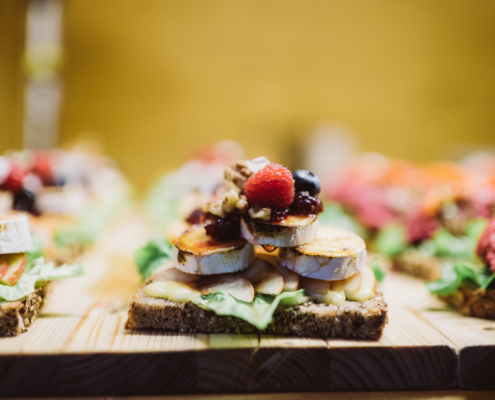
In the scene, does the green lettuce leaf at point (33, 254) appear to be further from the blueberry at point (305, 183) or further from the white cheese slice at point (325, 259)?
the blueberry at point (305, 183)

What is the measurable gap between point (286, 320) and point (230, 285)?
0.32 m

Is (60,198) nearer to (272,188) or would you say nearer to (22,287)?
(22,287)

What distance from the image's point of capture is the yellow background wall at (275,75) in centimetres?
729

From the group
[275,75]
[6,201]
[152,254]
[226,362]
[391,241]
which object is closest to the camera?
[226,362]

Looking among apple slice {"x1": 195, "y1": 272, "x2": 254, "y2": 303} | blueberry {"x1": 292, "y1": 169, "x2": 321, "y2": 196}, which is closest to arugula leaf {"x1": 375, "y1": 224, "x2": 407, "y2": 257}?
blueberry {"x1": 292, "y1": 169, "x2": 321, "y2": 196}

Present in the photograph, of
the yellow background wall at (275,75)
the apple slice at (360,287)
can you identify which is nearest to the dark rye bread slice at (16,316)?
the apple slice at (360,287)

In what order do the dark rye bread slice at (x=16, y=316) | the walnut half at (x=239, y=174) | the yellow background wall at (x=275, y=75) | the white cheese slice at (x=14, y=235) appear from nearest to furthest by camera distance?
the dark rye bread slice at (x=16, y=316), the white cheese slice at (x=14, y=235), the walnut half at (x=239, y=174), the yellow background wall at (x=275, y=75)

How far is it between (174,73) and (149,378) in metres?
6.74

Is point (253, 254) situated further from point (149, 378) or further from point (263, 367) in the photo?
point (149, 378)

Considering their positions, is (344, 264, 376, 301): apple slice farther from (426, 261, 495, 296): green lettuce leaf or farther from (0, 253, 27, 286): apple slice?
(0, 253, 27, 286): apple slice

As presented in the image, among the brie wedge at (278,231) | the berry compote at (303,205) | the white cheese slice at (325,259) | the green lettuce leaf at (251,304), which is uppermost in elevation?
the berry compote at (303,205)

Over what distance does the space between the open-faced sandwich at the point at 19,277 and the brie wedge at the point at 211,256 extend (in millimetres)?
705

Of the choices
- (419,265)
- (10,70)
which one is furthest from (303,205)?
(10,70)

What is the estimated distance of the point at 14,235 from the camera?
6.23ft
